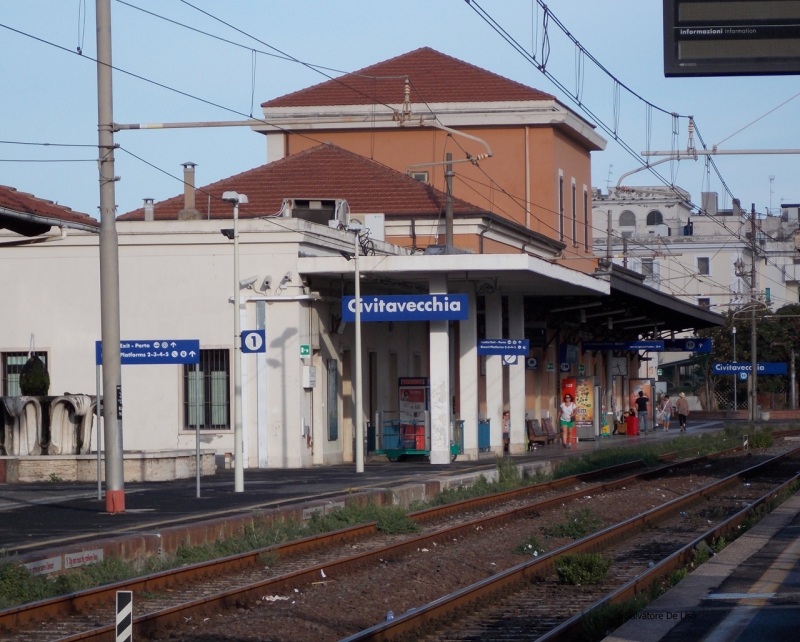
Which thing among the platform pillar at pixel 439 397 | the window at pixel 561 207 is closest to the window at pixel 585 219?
the window at pixel 561 207

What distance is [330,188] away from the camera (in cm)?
3809

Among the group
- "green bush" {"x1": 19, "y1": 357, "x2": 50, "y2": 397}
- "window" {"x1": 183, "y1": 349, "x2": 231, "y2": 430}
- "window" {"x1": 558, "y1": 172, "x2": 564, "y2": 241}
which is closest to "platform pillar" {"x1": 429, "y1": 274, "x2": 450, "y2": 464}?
"window" {"x1": 183, "y1": 349, "x2": 231, "y2": 430}

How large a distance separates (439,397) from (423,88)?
21.5 metres

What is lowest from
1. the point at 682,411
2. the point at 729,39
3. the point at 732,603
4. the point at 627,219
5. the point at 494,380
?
the point at 732,603

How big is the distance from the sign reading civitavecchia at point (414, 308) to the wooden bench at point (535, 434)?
11315mm

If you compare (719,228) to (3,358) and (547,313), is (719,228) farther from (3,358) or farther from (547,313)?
(3,358)

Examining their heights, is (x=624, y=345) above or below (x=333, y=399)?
above

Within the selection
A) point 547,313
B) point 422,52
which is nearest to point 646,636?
point 547,313

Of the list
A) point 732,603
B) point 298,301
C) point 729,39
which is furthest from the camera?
point 298,301

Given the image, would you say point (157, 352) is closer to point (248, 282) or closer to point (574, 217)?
point (248, 282)

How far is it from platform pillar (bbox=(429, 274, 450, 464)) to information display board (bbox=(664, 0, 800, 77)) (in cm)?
1705

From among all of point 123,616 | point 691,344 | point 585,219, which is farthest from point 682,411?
point 123,616

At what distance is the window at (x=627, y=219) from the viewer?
9888 centimetres

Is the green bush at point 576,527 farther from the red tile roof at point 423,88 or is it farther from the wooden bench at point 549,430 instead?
the red tile roof at point 423,88
